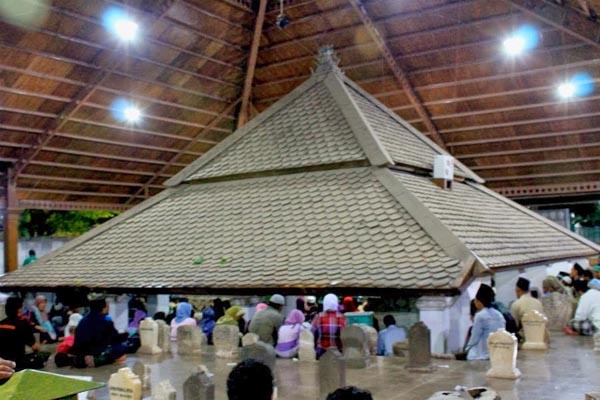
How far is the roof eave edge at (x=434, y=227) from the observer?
10203 mm

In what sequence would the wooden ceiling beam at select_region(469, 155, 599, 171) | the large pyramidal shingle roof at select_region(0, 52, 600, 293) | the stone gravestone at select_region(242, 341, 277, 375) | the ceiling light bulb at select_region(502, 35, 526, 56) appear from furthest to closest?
the wooden ceiling beam at select_region(469, 155, 599, 171), the ceiling light bulb at select_region(502, 35, 526, 56), the large pyramidal shingle roof at select_region(0, 52, 600, 293), the stone gravestone at select_region(242, 341, 277, 375)

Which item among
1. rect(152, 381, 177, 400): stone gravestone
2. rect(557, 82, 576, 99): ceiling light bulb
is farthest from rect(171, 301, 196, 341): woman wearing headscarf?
rect(557, 82, 576, 99): ceiling light bulb

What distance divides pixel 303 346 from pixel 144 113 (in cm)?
1291

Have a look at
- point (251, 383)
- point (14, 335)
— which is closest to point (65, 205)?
point (14, 335)

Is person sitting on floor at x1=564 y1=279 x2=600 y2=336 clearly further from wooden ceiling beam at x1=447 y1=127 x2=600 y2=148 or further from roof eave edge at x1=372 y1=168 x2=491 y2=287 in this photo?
wooden ceiling beam at x1=447 y1=127 x2=600 y2=148

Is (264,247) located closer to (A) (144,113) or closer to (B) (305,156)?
(B) (305,156)

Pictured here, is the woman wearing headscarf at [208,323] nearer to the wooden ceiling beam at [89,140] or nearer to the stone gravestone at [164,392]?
the stone gravestone at [164,392]

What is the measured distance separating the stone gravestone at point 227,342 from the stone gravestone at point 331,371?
353 cm

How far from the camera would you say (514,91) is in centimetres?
1944

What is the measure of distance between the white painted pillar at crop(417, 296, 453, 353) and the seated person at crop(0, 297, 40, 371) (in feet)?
19.4

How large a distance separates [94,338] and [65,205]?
14561 mm

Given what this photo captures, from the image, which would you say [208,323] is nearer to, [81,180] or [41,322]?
[41,322]

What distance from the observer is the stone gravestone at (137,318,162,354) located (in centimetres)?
1164

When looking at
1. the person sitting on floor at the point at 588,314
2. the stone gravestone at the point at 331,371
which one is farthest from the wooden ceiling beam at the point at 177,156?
the stone gravestone at the point at 331,371
